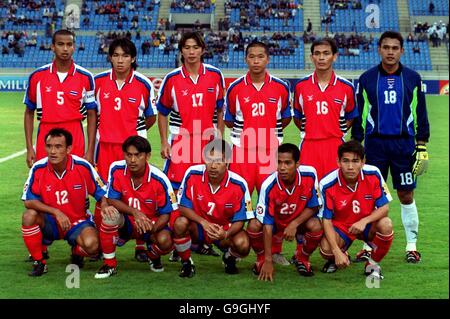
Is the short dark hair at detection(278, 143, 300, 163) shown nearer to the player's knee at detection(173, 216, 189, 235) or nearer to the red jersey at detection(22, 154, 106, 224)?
the player's knee at detection(173, 216, 189, 235)

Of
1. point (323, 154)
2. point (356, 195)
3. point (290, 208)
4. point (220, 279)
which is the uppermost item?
point (323, 154)

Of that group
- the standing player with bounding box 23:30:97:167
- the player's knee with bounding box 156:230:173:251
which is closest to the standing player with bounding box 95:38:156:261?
the standing player with bounding box 23:30:97:167

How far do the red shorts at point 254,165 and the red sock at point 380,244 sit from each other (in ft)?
4.09

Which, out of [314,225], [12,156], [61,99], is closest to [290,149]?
[314,225]

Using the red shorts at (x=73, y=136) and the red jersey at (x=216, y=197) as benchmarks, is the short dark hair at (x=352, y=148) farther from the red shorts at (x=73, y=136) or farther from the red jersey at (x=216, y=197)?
the red shorts at (x=73, y=136)

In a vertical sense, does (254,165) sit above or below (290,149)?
below

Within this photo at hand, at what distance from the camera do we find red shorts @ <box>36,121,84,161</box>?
273 inches

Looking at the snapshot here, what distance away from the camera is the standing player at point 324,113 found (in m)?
6.73

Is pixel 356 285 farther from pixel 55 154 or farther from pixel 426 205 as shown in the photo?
pixel 426 205

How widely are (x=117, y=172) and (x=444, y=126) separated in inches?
546

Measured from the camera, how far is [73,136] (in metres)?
6.98

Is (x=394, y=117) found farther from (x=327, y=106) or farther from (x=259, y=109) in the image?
(x=259, y=109)

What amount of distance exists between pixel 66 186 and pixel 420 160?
285cm

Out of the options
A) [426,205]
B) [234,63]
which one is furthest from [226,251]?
[234,63]
